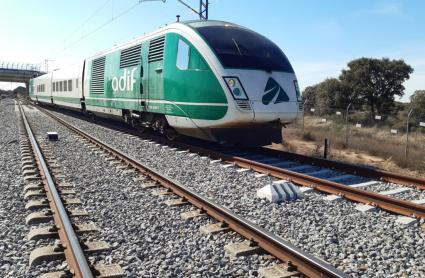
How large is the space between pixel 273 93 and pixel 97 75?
9800 millimetres

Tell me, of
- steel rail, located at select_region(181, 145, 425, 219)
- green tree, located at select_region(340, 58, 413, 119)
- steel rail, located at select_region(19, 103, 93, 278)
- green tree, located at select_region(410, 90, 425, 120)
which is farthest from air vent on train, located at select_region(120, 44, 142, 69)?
green tree, located at select_region(340, 58, 413, 119)

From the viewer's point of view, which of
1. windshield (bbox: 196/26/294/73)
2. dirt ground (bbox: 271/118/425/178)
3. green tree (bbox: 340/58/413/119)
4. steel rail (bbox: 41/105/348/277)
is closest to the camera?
steel rail (bbox: 41/105/348/277)

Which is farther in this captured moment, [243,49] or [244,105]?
[243,49]

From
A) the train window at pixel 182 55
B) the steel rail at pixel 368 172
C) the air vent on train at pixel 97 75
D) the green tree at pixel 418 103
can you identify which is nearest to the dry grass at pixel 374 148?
the steel rail at pixel 368 172

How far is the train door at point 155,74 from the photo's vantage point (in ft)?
37.2

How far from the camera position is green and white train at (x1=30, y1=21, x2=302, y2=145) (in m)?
9.45

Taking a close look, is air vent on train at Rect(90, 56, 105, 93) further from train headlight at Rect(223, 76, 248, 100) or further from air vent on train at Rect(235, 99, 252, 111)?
air vent on train at Rect(235, 99, 252, 111)

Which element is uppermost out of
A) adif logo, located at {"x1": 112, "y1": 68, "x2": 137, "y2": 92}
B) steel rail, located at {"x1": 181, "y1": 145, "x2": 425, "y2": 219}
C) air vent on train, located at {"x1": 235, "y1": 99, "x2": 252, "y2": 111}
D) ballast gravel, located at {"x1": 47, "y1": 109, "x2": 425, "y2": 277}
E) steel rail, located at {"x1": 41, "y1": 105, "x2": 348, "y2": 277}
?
adif logo, located at {"x1": 112, "y1": 68, "x2": 137, "y2": 92}

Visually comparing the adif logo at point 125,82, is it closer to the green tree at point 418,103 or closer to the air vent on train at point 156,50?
the air vent on train at point 156,50

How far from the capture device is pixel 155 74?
459 inches

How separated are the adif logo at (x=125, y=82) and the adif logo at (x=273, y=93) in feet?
16.1

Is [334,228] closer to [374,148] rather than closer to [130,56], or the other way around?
[130,56]

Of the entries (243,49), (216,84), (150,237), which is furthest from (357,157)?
(150,237)

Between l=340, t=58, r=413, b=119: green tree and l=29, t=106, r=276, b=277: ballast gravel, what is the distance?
3644 centimetres
